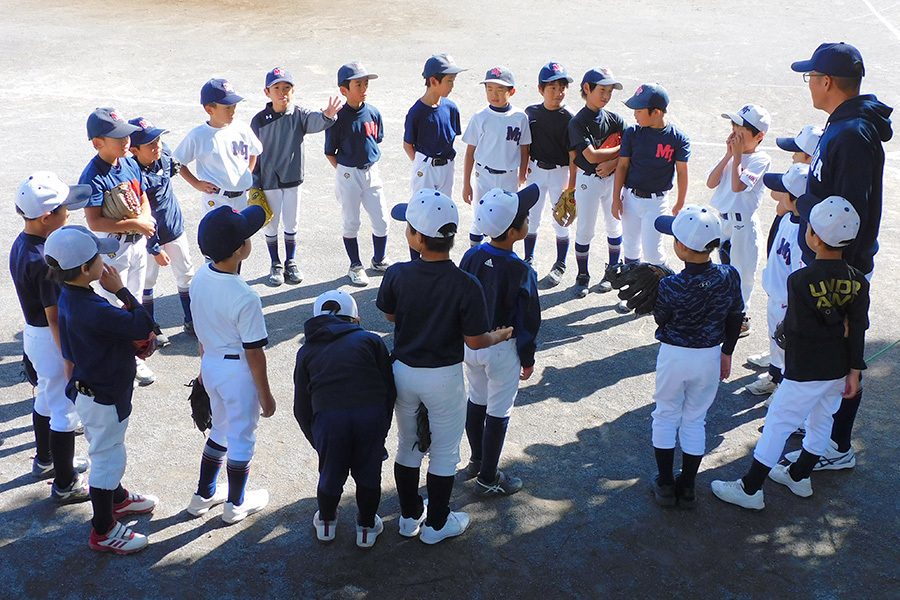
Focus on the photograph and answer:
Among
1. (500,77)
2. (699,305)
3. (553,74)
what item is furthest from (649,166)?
(699,305)

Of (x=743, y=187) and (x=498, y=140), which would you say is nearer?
(x=743, y=187)

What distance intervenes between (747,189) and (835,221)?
2637 mm

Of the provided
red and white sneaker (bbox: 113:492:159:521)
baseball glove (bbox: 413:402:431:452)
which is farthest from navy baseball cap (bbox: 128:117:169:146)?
baseball glove (bbox: 413:402:431:452)

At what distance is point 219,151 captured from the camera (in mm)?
7961

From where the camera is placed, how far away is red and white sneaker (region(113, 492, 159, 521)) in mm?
5328

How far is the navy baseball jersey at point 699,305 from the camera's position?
513 centimetres

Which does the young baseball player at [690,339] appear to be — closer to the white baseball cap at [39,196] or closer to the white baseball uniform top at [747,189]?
the white baseball uniform top at [747,189]

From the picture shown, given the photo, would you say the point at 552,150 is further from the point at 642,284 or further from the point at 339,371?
the point at 339,371

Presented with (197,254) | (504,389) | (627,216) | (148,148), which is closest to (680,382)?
(504,389)

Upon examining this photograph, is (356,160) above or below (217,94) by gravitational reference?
below

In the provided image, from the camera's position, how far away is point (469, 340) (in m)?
4.77

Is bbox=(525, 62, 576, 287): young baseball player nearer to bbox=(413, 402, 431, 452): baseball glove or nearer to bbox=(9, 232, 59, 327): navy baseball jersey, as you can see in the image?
bbox=(413, 402, 431, 452): baseball glove

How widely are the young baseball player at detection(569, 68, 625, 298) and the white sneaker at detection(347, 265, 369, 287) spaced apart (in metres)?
2.33

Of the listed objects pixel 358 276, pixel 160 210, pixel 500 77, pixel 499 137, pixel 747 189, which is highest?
pixel 500 77
